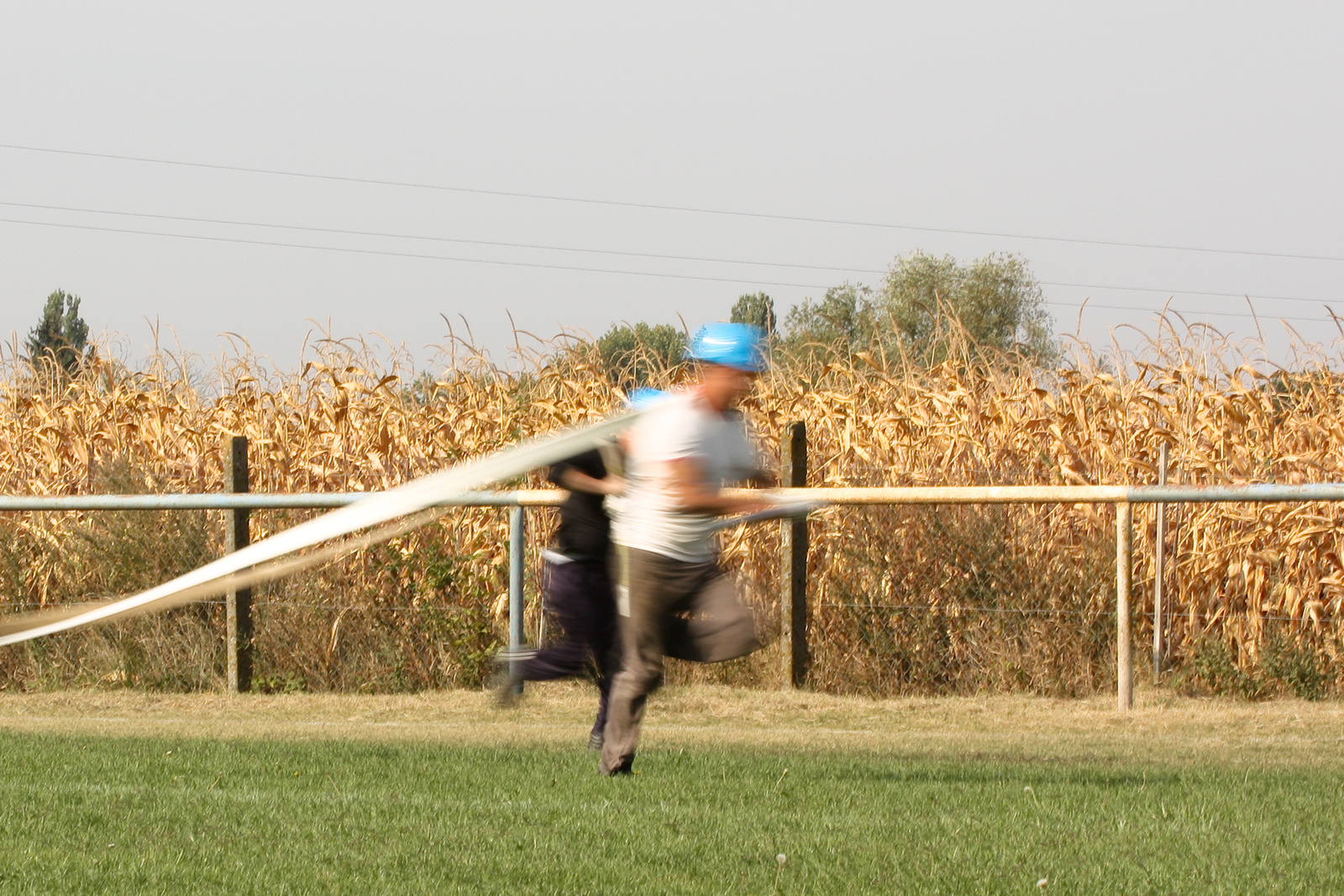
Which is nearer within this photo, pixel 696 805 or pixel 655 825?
pixel 655 825

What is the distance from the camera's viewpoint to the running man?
631 cm

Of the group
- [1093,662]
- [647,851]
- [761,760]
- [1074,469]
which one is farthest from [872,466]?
[647,851]

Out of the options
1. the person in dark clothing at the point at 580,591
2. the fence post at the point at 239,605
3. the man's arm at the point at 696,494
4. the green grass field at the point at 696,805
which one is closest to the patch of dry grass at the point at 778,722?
the green grass field at the point at 696,805

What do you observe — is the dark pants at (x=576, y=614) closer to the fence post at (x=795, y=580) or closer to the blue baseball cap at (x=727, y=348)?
the blue baseball cap at (x=727, y=348)

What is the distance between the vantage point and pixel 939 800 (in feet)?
21.7

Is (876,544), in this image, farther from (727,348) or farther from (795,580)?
(727,348)

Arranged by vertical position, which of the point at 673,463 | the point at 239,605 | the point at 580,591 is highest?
the point at 673,463

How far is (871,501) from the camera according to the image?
10281 mm

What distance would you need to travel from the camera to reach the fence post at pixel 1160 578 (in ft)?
37.1

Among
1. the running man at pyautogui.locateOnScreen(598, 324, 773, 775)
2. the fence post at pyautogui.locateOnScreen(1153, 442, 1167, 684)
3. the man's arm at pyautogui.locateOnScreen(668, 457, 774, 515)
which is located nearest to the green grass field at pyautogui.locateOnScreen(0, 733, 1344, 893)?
the running man at pyautogui.locateOnScreen(598, 324, 773, 775)

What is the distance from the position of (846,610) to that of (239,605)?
4.68 meters

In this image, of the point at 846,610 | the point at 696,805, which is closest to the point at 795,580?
the point at 846,610

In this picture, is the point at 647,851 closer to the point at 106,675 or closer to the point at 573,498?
the point at 573,498

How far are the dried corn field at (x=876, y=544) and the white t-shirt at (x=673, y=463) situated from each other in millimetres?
5487
